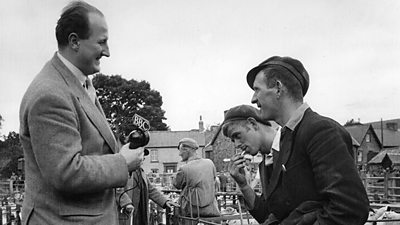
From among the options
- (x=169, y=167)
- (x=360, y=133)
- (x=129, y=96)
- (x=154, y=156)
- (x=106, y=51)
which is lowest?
(x=106, y=51)

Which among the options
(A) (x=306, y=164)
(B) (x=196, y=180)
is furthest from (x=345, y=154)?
(B) (x=196, y=180)

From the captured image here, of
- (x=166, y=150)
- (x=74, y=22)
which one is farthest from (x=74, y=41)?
(x=166, y=150)

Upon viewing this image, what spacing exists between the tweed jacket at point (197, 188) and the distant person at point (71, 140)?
5492 millimetres

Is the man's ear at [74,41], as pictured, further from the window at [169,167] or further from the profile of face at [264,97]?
the window at [169,167]

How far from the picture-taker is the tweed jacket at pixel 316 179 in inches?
88.9

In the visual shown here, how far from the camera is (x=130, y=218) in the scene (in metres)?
6.45

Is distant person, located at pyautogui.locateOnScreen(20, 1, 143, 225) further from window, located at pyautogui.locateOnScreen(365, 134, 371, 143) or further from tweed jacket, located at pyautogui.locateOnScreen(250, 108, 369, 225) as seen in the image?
window, located at pyautogui.locateOnScreen(365, 134, 371, 143)

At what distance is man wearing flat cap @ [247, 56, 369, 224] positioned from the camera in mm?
2268

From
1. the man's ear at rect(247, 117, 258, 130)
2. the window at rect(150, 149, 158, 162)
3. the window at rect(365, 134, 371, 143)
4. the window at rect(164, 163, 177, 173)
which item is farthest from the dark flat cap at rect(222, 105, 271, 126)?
the window at rect(365, 134, 371, 143)

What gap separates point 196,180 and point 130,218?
1837 millimetres

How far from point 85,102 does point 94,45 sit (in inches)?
10.5

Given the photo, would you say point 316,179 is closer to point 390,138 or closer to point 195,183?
point 195,183

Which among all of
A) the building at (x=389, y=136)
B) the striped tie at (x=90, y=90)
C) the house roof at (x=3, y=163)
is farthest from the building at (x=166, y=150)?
the striped tie at (x=90, y=90)

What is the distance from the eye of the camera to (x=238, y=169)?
354 cm
